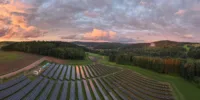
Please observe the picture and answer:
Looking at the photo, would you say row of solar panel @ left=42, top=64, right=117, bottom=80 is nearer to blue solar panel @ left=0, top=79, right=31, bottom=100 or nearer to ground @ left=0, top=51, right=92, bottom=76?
blue solar panel @ left=0, top=79, right=31, bottom=100

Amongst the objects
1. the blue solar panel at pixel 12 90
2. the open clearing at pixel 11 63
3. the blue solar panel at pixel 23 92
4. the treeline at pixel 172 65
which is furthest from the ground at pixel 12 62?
the treeline at pixel 172 65

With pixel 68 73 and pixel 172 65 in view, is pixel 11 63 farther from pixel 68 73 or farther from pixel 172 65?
pixel 172 65

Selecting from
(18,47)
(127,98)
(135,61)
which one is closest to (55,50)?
(18,47)

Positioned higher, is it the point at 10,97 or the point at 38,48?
the point at 38,48

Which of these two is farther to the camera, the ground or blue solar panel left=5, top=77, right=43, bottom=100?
the ground

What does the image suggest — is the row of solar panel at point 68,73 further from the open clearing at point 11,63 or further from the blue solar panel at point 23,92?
the open clearing at point 11,63

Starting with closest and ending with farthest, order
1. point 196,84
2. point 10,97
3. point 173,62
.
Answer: point 10,97 < point 196,84 < point 173,62

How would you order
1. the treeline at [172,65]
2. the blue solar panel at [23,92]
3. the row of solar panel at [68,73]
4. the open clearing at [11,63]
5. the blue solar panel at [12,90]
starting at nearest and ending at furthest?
the blue solar panel at [23,92]
the blue solar panel at [12,90]
the row of solar panel at [68,73]
the open clearing at [11,63]
the treeline at [172,65]

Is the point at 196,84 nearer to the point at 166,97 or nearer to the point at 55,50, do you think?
the point at 166,97

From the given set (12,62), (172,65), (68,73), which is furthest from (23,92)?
(172,65)

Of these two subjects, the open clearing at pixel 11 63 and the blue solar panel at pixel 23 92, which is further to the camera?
the open clearing at pixel 11 63

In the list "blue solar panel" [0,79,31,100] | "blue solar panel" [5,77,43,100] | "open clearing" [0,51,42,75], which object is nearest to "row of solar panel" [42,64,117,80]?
"blue solar panel" [5,77,43,100]
